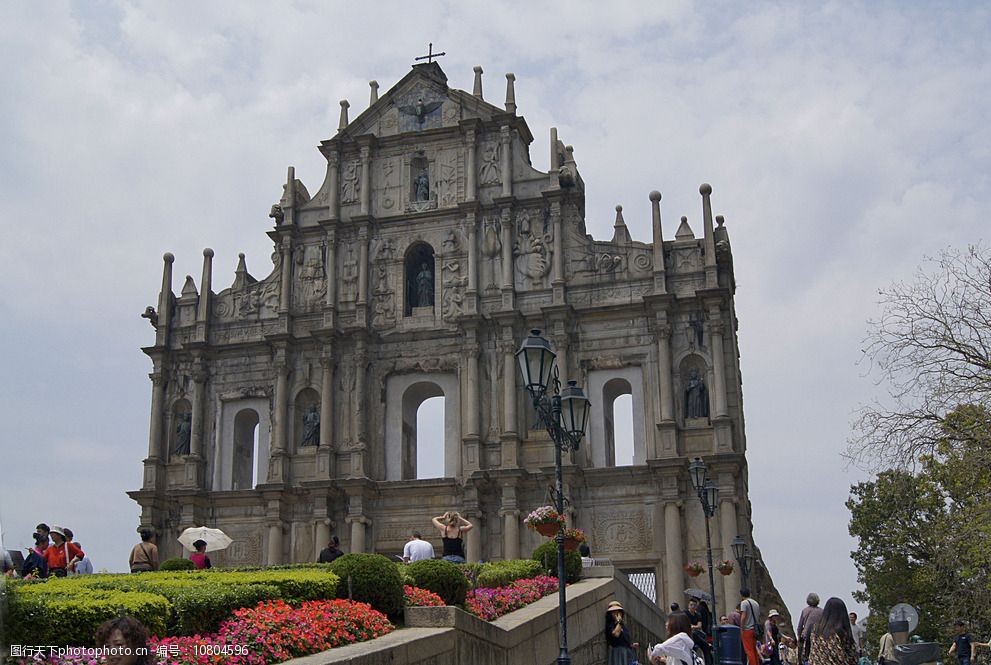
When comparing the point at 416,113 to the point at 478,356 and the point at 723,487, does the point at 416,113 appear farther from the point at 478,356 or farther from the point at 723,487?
the point at 723,487

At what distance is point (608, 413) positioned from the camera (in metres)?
34.0

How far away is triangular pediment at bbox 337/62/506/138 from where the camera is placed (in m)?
37.0

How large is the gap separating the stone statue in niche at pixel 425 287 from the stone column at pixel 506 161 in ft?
11.8

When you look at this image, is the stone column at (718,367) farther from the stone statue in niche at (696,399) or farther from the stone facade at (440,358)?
the stone statue in niche at (696,399)

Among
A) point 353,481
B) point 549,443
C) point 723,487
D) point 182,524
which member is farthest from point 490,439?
point 182,524

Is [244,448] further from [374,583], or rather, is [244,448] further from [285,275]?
[374,583]

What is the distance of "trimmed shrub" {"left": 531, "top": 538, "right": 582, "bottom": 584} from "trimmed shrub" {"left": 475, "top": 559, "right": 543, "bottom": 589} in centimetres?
36

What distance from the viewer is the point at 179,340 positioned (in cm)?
3709

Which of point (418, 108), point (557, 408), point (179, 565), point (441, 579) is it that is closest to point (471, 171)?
point (418, 108)

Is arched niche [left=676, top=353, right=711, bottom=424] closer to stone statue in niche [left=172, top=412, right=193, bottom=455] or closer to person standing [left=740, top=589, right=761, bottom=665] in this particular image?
person standing [left=740, top=589, right=761, bottom=665]

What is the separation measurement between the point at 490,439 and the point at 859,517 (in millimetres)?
23309

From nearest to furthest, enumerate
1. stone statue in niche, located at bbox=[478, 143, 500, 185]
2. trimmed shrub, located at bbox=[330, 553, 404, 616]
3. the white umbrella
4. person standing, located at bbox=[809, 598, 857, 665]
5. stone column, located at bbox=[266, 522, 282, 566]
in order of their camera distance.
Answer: person standing, located at bbox=[809, 598, 857, 665] < trimmed shrub, located at bbox=[330, 553, 404, 616] < the white umbrella < stone column, located at bbox=[266, 522, 282, 566] < stone statue in niche, located at bbox=[478, 143, 500, 185]

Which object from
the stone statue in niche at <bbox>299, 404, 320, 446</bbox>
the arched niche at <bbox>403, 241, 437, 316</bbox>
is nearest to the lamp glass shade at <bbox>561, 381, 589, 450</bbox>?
the arched niche at <bbox>403, 241, 437, 316</bbox>

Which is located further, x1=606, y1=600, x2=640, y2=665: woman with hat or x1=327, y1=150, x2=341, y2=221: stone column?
x1=327, y1=150, x2=341, y2=221: stone column
